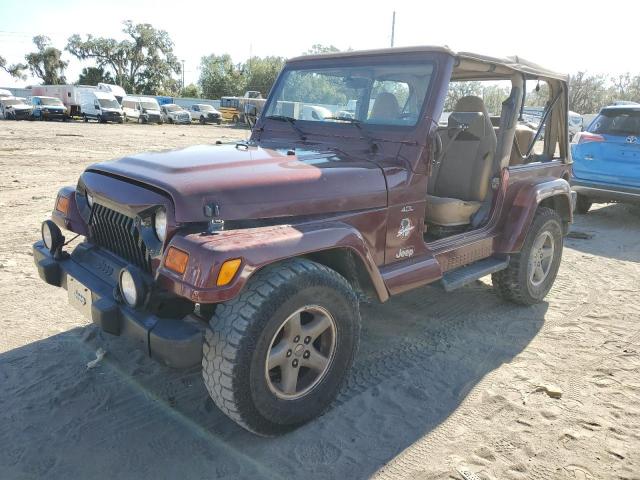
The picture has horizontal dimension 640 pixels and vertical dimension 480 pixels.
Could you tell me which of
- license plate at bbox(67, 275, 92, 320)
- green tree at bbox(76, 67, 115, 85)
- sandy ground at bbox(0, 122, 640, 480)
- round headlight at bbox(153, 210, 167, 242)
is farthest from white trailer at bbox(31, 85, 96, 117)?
round headlight at bbox(153, 210, 167, 242)

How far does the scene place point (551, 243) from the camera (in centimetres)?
468

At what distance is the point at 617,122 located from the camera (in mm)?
7898

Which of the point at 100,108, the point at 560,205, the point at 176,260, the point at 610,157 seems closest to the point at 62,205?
the point at 176,260

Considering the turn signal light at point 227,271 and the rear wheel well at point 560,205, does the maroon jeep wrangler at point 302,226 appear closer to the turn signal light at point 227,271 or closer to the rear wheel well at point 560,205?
the turn signal light at point 227,271

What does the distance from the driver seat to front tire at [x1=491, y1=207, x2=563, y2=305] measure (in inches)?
24.5

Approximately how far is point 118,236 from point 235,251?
1059 mm

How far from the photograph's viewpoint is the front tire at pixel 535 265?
14.2ft

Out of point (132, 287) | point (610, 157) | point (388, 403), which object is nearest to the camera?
point (132, 287)

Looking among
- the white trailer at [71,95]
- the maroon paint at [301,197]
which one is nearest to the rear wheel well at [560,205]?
the maroon paint at [301,197]

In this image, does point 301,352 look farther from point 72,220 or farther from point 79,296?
point 72,220

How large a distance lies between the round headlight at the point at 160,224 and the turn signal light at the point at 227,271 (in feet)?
1.61

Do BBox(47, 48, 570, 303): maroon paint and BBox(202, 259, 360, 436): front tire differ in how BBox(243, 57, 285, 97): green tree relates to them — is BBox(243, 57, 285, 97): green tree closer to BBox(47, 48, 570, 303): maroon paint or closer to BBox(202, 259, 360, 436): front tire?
BBox(47, 48, 570, 303): maroon paint

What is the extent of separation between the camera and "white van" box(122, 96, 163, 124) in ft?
108

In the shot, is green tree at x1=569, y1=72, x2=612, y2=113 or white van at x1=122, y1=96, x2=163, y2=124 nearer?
white van at x1=122, y1=96, x2=163, y2=124
